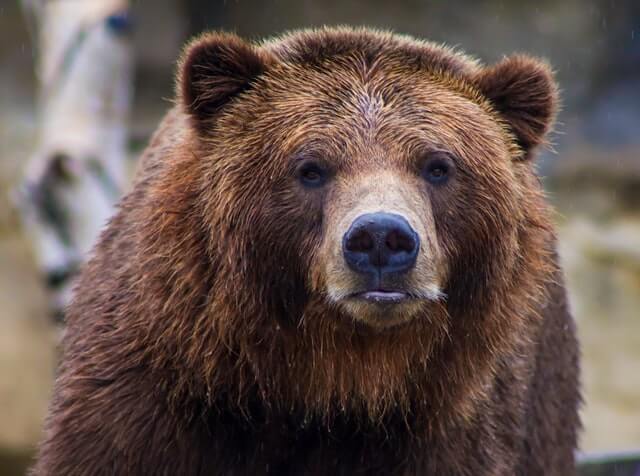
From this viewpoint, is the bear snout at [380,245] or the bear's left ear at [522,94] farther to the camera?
the bear's left ear at [522,94]

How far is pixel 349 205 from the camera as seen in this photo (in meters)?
4.32

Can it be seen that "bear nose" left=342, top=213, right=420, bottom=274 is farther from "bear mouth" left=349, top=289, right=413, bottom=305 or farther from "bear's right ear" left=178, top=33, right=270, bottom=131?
"bear's right ear" left=178, top=33, right=270, bottom=131

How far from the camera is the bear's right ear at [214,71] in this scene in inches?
186

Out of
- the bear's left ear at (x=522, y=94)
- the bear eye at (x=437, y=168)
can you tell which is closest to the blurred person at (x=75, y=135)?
the bear's left ear at (x=522, y=94)

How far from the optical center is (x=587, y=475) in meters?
6.72

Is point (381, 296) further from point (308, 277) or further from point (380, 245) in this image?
point (308, 277)

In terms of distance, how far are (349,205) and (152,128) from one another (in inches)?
422

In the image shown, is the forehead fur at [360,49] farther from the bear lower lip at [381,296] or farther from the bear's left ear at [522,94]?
the bear lower lip at [381,296]

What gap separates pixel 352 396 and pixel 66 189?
19.5 ft

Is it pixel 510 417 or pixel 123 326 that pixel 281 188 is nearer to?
pixel 123 326

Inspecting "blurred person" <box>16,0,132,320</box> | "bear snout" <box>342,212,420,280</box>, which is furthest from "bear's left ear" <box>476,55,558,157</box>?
"blurred person" <box>16,0,132,320</box>

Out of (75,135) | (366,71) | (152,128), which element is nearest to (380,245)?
(366,71)

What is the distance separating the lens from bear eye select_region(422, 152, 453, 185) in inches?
179

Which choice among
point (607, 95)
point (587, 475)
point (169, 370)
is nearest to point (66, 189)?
point (587, 475)
